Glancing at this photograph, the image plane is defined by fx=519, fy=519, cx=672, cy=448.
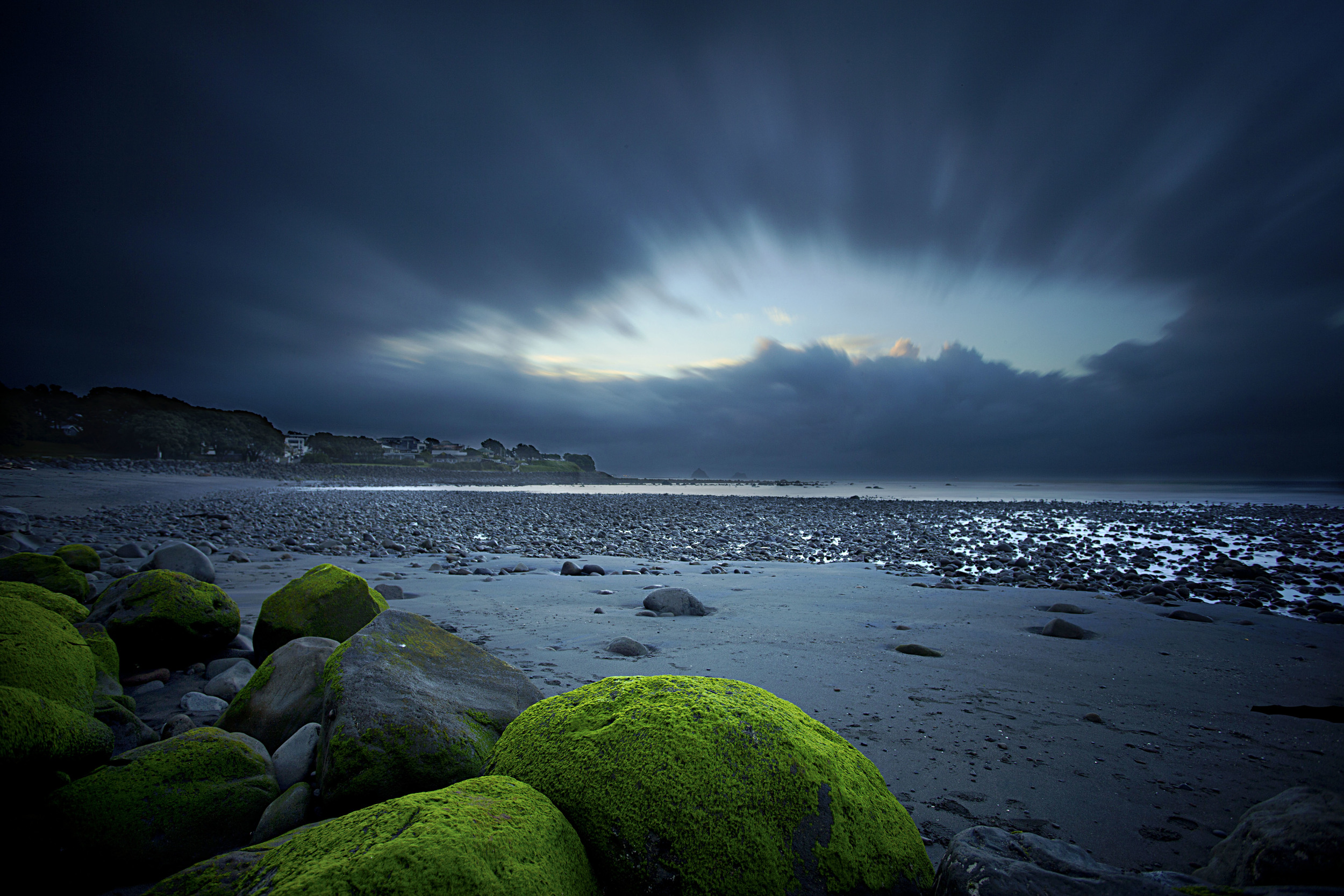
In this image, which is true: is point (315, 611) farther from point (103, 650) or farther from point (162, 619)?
point (103, 650)

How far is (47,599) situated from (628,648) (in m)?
4.64

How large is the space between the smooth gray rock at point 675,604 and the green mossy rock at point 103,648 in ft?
16.5

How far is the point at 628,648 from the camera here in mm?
5219

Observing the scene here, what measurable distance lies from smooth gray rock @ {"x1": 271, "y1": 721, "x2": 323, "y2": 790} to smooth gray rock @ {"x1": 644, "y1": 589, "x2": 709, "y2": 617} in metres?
4.52

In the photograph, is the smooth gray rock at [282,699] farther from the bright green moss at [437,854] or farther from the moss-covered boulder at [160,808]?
the bright green moss at [437,854]

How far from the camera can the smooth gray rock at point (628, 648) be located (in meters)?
5.19

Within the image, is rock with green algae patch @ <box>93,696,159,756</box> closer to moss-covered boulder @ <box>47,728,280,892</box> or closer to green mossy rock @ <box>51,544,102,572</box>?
moss-covered boulder @ <box>47,728,280,892</box>

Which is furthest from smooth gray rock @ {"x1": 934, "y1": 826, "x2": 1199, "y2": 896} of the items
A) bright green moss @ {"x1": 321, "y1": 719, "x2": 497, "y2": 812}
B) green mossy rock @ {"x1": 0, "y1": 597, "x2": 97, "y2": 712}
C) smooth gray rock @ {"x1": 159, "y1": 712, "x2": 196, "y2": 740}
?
green mossy rock @ {"x1": 0, "y1": 597, "x2": 97, "y2": 712}

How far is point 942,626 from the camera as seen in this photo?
6516 mm

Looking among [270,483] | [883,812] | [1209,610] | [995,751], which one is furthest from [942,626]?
[270,483]

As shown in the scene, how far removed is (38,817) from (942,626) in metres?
7.51

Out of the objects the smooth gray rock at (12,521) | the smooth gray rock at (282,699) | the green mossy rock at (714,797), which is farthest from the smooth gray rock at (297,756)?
the smooth gray rock at (12,521)

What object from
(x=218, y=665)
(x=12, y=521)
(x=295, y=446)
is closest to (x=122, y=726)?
(x=218, y=665)

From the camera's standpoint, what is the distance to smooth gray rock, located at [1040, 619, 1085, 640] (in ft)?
20.1
